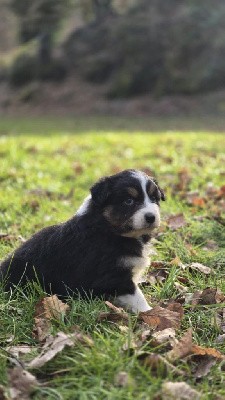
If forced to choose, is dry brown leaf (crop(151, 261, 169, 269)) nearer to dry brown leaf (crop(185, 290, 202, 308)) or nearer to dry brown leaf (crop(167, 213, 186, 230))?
dry brown leaf (crop(185, 290, 202, 308))

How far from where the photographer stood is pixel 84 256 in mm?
4160

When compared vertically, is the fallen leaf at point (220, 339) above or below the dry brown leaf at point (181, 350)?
below

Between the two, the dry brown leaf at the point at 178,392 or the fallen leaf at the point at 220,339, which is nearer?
the dry brown leaf at the point at 178,392

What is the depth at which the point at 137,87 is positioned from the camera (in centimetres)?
3047

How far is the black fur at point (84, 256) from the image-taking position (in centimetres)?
407

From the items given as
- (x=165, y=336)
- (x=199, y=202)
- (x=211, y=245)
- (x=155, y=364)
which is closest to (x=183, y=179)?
(x=199, y=202)

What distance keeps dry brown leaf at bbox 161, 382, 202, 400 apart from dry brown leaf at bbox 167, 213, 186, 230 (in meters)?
3.11

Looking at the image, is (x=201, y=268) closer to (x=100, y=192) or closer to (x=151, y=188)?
(x=151, y=188)

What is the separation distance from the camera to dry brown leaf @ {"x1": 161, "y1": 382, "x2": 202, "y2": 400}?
9.04 ft

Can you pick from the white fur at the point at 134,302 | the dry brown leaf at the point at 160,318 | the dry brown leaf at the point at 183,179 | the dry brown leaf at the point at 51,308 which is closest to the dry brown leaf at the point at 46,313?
the dry brown leaf at the point at 51,308

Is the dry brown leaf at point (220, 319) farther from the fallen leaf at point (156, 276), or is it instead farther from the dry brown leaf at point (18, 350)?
the dry brown leaf at point (18, 350)

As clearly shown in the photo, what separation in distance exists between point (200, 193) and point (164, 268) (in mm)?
2803

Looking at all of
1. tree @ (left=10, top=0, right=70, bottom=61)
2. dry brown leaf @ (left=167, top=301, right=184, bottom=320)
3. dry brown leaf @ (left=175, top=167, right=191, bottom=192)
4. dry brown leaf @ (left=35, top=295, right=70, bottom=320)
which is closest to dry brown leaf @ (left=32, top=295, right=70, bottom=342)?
dry brown leaf @ (left=35, top=295, right=70, bottom=320)

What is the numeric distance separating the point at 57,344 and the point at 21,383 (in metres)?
0.34
